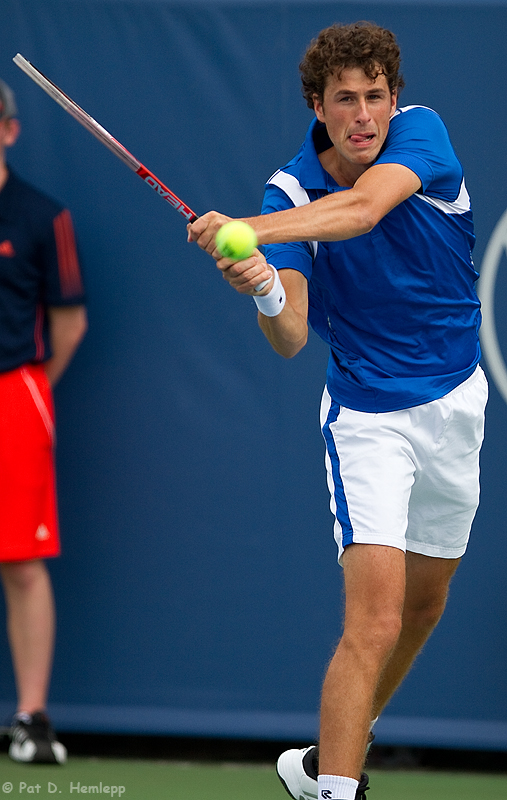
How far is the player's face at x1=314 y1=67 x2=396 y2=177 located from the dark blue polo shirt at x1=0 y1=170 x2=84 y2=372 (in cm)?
125

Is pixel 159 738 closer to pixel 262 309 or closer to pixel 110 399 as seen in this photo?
pixel 110 399

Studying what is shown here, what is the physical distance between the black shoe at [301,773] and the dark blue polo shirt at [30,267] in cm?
151

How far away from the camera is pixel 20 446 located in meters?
3.42

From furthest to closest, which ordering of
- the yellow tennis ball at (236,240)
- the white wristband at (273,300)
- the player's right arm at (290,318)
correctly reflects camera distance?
the player's right arm at (290,318) → the white wristband at (273,300) → the yellow tennis ball at (236,240)

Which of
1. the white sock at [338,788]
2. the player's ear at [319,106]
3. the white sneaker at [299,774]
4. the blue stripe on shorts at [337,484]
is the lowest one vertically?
the white sneaker at [299,774]

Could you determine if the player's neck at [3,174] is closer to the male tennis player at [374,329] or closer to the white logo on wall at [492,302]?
the male tennis player at [374,329]

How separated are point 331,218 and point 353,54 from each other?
44cm

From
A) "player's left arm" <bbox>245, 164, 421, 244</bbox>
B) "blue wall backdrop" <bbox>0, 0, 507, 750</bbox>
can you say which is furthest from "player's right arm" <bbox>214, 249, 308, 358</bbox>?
"blue wall backdrop" <bbox>0, 0, 507, 750</bbox>

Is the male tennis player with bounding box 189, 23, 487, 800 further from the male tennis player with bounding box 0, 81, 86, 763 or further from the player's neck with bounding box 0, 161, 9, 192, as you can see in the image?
the player's neck with bounding box 0, 161, 9, 192

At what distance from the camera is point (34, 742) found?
11.1ft

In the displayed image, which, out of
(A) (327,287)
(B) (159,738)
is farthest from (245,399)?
(B) (159,738)

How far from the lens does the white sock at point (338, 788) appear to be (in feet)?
7.32

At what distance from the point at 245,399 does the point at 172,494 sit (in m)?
0.41

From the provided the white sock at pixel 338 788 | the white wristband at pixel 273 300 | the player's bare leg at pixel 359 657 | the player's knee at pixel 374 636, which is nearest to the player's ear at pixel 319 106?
the white wristband at pixel 273 300
